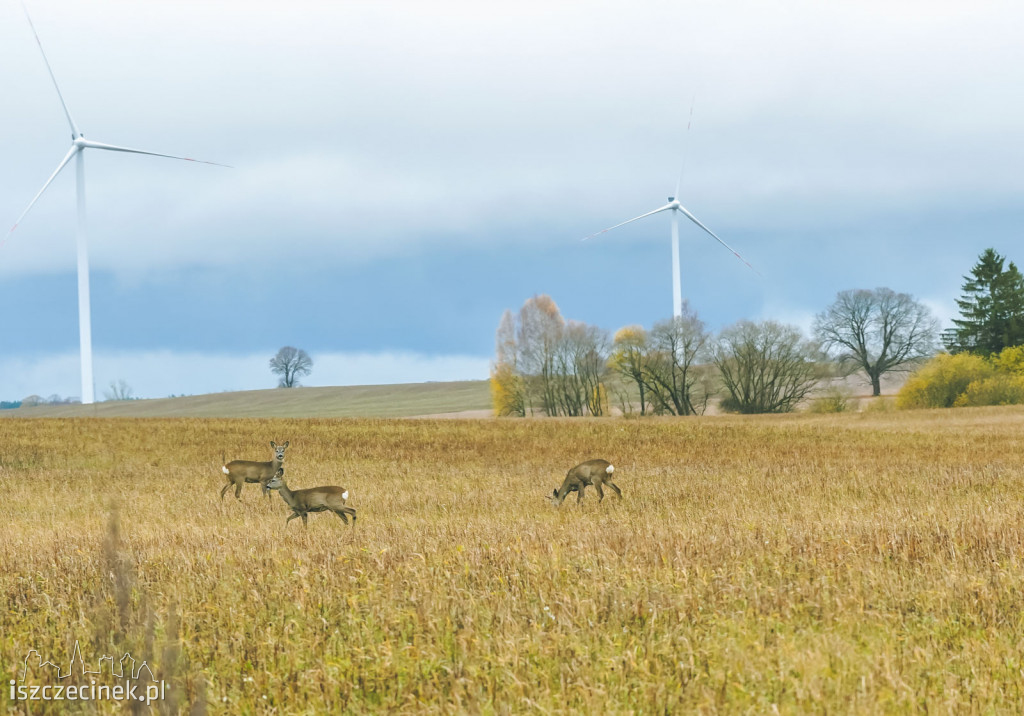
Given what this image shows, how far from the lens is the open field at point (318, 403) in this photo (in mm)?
109875

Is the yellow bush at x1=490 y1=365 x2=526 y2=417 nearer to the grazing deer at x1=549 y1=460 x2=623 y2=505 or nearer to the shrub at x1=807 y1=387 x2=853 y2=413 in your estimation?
the shrub at x1=807 y1=387 x2=853 y2=413

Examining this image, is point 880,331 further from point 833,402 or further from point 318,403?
point 318,403

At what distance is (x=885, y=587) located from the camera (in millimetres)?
7121

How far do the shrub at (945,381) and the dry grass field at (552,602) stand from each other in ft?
194

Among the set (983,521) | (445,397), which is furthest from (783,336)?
(983,521)

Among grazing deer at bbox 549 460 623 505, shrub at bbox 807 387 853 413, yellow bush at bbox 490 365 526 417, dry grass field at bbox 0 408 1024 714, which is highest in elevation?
yellow bush at bbox 490 365 526 417

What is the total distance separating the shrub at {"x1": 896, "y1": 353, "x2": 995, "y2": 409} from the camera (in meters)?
70.6

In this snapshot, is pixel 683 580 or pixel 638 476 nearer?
pixel 683 580

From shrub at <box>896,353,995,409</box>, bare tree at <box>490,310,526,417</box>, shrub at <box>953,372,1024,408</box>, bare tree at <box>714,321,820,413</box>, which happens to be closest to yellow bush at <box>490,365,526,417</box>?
bare tree at <box>490,310,526,417</box>

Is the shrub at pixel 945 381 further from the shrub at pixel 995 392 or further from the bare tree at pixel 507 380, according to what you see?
the bare tree at pixel 507 380

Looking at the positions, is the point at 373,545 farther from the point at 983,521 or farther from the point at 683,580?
the point at 983,521

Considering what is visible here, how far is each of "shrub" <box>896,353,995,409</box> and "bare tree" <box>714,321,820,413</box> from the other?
7.63 metres

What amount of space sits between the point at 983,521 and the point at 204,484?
16.8 m

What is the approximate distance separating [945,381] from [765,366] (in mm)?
13590
